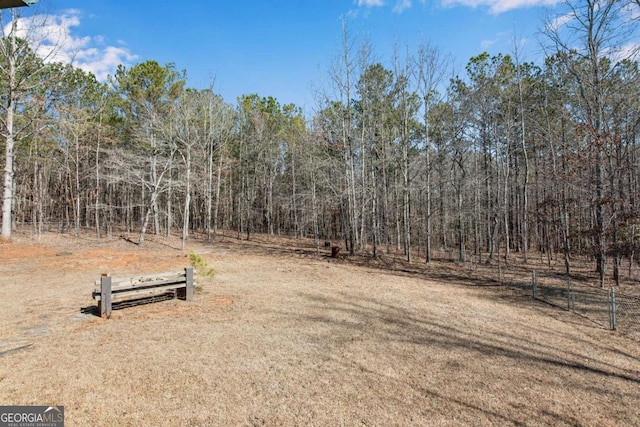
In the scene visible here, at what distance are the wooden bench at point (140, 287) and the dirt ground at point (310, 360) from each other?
Answer: 34 centimetres

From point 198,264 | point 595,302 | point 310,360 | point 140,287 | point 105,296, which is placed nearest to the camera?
point 310,360

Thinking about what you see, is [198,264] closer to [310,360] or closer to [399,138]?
[310,360]

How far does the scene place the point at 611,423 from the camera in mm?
3457

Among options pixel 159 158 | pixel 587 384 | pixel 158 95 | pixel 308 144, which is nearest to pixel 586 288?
pixel 587 384

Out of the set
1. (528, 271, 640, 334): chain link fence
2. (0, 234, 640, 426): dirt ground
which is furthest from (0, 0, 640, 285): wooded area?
(0, 234, 640, 426): dirt ground

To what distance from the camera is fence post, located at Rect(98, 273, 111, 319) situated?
5.91 meters

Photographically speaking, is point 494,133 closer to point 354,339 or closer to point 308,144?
point 308,144

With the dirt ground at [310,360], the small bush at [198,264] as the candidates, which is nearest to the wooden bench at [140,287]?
the dirt ground at [310,360]

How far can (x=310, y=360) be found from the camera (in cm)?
456

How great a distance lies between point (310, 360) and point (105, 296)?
4.16 meters

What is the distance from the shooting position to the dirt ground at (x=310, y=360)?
3352mm

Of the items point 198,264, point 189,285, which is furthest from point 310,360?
point 198,264

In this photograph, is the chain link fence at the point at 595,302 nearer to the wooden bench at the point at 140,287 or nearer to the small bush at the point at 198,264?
the small bush at the point at 198,264

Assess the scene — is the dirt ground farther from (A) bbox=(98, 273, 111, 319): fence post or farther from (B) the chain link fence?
(B) the chain link fence
